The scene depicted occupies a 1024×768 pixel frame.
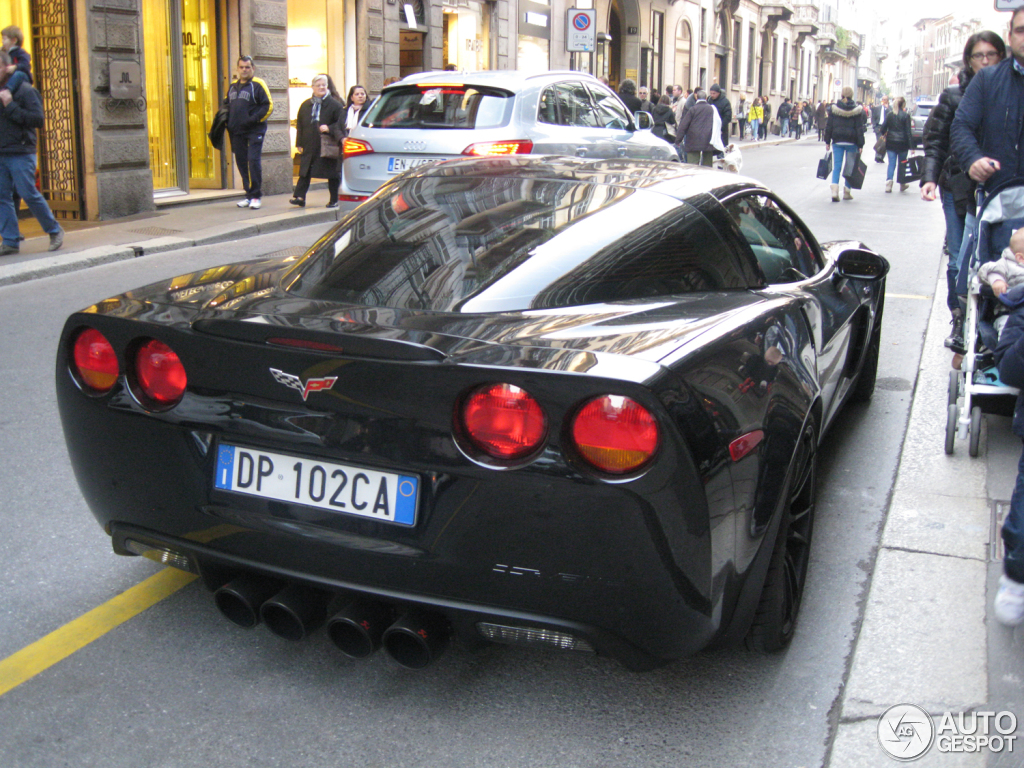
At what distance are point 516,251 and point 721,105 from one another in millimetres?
17874

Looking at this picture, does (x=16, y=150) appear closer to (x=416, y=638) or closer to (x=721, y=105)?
(x=416, y=638)

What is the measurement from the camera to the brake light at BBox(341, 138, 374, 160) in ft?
34.5

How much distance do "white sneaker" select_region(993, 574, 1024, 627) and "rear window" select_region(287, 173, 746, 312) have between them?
3.70 feet

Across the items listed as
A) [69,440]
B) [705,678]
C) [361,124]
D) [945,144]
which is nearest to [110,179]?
[361,124]

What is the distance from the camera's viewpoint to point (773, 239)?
386 cm

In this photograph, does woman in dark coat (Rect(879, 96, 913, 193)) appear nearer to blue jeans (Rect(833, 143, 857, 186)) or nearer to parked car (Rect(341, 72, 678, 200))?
blue jeans (Rect(833, 143, 857, 186))

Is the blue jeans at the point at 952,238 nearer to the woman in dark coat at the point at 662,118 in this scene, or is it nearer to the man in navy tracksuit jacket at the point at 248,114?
the man in navy tracksuit jacket at the point at 248,114

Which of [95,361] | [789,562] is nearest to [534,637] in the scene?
[789,562]

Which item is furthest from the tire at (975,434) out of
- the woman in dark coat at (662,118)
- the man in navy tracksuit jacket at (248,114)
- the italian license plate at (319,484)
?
the woman in dark coat at (662,118)

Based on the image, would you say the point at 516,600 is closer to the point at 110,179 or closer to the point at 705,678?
the point at 705,678

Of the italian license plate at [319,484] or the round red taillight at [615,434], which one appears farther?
the italian license plate at [319,484]

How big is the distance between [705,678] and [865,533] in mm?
1272

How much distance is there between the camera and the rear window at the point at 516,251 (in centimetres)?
288

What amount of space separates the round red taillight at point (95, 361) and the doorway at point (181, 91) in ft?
40.9
